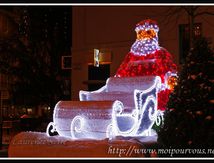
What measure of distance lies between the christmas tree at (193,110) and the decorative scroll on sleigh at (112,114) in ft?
6.67

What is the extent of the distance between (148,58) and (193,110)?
565 centimetres

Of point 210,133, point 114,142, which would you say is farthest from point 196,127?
point 114,142

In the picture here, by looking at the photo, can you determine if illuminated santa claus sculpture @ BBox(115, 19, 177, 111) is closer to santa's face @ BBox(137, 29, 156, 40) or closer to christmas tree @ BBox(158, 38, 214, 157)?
santa's face @ BBox(137, 29, 156, 40)

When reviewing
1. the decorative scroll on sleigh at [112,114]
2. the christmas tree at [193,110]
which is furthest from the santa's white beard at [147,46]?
the christmas tree at [193,110]

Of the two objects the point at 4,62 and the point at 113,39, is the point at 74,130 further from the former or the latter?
the point at 4,62

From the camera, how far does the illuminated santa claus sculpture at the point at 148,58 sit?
12.8 metres

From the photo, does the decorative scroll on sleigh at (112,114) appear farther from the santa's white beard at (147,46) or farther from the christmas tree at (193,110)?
the christmas tree at (193,110)

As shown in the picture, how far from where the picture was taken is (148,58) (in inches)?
520

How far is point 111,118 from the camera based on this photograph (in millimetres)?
9797

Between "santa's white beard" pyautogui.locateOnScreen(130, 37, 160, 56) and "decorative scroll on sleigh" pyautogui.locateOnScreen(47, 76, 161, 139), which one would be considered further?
"santa's white beard" pyautogui.locateOnScreen(130, 37, 160, 56)

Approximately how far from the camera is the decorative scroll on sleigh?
990cm

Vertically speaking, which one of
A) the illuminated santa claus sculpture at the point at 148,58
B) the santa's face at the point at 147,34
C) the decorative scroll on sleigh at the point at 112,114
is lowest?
the decorative scroll on sleigh at the point at 112,114

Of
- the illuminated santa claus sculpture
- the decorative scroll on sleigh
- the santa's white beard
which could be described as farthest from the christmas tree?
the santa's white beard

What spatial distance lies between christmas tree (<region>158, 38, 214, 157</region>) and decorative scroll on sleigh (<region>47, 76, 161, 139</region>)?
203 centimetres
